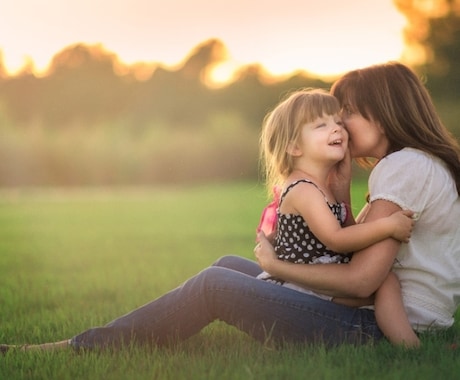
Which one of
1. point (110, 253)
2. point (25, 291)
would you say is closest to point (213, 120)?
point (110, 253)

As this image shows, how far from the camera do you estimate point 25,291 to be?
20.2ft

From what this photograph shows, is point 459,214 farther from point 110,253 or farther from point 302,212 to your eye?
point 110,253

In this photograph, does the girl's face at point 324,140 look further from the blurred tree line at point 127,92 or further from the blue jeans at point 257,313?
the blurred tree line at point 127,92

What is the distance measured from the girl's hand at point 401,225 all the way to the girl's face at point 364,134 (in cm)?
38

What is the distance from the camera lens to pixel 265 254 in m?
3.50

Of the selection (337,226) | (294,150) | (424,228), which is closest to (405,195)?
(424,228)

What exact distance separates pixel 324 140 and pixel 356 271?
1.90 feet

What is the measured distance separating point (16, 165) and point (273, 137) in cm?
2019

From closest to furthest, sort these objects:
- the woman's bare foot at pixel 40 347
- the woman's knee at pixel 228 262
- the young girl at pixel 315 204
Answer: the young girl at pixel 315 204 → the woman's bare foot at pixel 40 347 → the woman's knee at pixel 228 262

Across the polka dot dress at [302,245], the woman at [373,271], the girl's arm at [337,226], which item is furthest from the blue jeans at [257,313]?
the girl's arm at [337,226]

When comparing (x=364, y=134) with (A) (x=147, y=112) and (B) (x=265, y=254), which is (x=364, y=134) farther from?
(A) (x=147, y=112)

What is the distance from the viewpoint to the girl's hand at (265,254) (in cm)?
347

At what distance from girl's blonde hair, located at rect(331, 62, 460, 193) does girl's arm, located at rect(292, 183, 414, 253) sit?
0.33 m

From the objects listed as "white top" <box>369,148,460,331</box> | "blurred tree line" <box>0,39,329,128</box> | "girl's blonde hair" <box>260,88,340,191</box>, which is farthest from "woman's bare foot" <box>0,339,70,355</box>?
"blurred tree line" <box>0,39,329,128</box>
